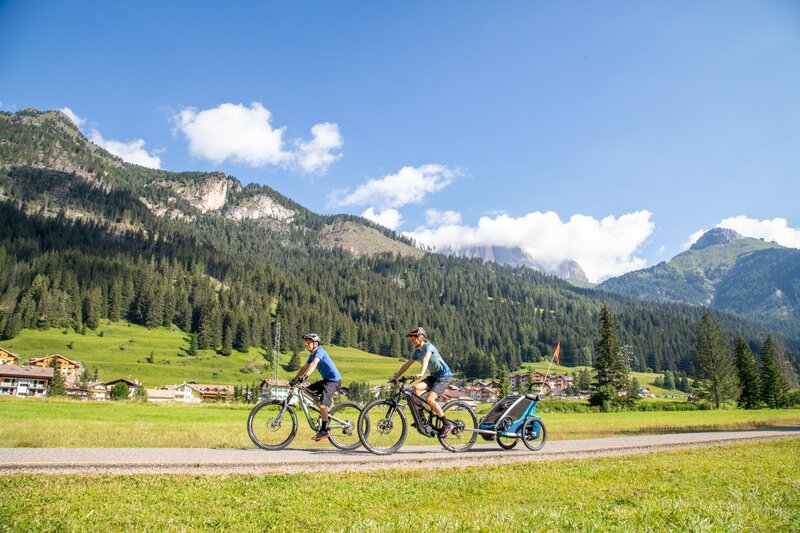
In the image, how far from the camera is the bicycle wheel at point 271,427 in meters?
12.3

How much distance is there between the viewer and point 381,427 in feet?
39.9

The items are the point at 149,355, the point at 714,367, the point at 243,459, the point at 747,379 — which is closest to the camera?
the point at 243,459

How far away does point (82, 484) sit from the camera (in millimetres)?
6875

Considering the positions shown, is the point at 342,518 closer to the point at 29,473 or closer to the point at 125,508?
the point at 125,508

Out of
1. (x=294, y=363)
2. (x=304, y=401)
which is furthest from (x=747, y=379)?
(x=294, y=363)

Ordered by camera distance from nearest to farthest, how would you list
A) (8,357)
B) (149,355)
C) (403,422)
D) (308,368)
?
(308,368) → (403,422) → (8,357) → (149,355)

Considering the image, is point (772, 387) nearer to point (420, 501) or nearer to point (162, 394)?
point (420, 501)

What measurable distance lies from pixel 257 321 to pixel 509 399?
190694 millimetres

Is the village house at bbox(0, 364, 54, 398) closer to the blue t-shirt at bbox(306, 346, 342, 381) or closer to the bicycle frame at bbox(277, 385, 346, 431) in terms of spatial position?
the bicycle frame at bbox(277, 385, 346, 431)

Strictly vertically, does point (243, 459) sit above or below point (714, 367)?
above

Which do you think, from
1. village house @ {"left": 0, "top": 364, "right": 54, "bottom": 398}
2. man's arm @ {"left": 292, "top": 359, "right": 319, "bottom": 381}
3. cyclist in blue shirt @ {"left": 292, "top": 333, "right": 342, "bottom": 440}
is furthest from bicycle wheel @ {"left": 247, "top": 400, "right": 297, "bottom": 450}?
village house @ {"left": 0, "top": 364, "right": 54, "bottom": 398}

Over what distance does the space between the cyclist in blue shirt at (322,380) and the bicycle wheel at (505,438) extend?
4830 millimetres

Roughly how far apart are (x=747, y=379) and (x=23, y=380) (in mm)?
155546

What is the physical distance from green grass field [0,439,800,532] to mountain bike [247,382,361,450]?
3.86 m
